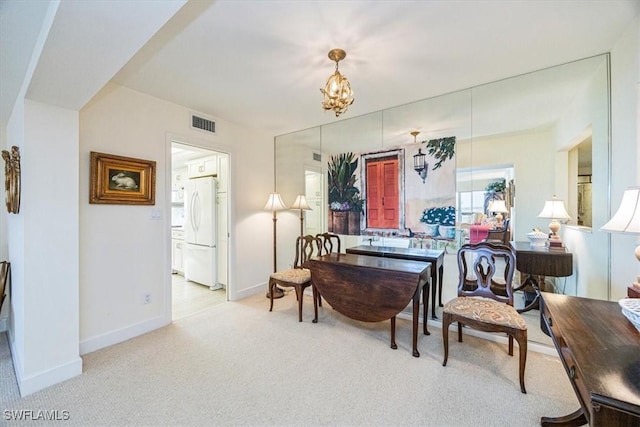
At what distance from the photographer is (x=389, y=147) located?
10.4 ft

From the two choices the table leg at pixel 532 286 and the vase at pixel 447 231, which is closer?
the table leg at pixel 532 286

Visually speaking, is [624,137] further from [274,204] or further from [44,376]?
[44,376]

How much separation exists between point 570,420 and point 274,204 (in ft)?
11.2

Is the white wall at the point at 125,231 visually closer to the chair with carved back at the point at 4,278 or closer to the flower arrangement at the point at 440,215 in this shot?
the chair with carved back at the point at 4,278

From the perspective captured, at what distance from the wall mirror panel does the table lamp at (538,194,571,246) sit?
5cm

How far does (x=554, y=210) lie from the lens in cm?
226

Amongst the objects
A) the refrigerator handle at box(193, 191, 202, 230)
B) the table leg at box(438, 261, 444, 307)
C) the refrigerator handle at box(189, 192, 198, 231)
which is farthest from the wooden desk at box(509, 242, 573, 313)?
the refrigerator handle at box(189, 192, 198, 231)

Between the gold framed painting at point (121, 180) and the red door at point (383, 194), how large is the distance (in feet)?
8.04

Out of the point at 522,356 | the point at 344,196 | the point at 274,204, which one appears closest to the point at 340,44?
the point at 344,196

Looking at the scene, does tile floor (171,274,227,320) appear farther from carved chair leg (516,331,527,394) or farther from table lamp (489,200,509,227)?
table lamp (489,200,509,227)

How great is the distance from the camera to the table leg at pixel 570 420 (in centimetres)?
143

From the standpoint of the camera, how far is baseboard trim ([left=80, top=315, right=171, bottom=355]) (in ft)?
7.62

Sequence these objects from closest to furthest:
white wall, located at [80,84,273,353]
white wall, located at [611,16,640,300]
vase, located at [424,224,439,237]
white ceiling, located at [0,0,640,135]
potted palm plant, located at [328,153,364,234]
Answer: white ceiling, located at [0,0,640,135], white wall, located at [611,16,640,300], white wall, located at [80,84,273,353], vase, located at [424,224,439,237], potted palm plant, located at [328,153,364,234]

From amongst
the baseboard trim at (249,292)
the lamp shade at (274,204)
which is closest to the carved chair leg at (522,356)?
the lamp shade at (274,204)
